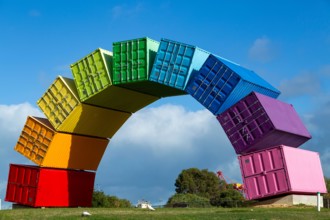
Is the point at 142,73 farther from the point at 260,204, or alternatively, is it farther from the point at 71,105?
the point at 260,204

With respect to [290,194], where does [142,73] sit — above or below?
above

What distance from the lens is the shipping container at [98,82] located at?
33781 mm

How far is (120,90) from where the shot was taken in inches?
1368

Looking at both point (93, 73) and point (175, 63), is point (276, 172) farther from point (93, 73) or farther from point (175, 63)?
point (93, 73)

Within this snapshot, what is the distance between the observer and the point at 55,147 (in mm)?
35812

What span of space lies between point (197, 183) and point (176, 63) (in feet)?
175

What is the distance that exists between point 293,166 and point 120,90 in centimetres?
1225

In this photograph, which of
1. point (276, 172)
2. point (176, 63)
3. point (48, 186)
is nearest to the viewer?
point (276, 172)

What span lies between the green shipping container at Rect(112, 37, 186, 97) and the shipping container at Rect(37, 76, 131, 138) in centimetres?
341

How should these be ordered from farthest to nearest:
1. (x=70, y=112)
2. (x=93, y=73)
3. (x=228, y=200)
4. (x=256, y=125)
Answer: (x=228, y=200) < (x=70, y=112) < (x=93, y=73) < (x=256, y=125)

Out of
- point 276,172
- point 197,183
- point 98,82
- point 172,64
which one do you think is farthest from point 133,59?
point 197,183

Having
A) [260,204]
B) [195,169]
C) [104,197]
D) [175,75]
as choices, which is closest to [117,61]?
[175,75]

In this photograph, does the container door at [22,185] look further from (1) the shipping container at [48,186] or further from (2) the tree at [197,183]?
(2) the tree at [197,183]

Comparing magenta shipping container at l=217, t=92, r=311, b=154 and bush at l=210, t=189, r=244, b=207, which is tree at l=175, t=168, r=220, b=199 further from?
magenta shipping container at l=217, t=92, r=311, b=154
